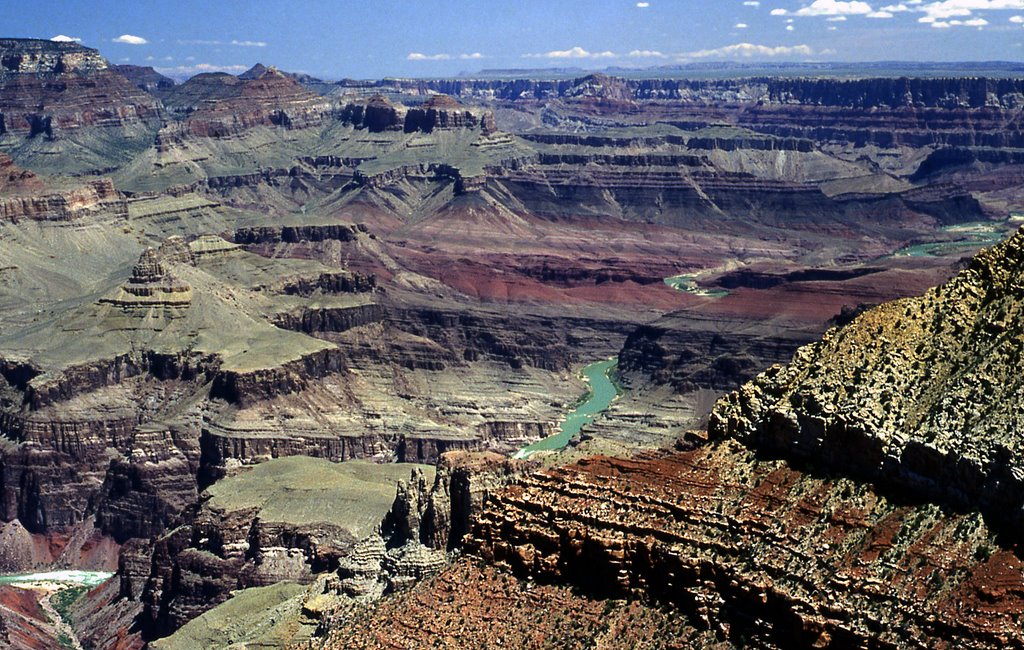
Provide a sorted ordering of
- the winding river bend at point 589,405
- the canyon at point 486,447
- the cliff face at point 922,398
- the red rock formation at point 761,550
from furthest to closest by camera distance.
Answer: the winding river bend at point 589,405, the canyon at point 486,447, the cliff face at point 922,398, the red rock formation at point 761,550

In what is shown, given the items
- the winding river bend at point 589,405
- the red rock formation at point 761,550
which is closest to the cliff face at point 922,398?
the red rock formation at point 761,550

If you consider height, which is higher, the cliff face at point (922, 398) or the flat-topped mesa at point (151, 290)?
the cliff face at point (922, 398)

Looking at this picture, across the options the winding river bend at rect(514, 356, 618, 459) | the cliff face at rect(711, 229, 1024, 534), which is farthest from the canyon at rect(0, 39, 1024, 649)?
the winding river bend at rect(514, 356, 618, 459)

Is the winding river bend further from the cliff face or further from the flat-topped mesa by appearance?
the cliff face

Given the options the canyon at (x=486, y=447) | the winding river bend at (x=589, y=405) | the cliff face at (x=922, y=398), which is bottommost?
the winding river bend at (x=589, y=405)

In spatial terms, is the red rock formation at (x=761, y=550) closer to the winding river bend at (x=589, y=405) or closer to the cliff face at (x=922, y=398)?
the cliff face at (x=922, y=398)

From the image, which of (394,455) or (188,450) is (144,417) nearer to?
(188,450)

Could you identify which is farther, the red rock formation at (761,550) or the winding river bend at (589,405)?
the winding river bend at (589,405)

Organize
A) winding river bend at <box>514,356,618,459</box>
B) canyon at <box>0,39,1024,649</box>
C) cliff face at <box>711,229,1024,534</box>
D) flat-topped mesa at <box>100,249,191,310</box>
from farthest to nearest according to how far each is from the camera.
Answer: flat-topped mesa at <box>100,249,191,310</box>
winding river bend at <box>514,356,618,459</box>
canyon at <box>0,39,1024,649</box>
cliff face at <box>711,229,1024,534</box>
